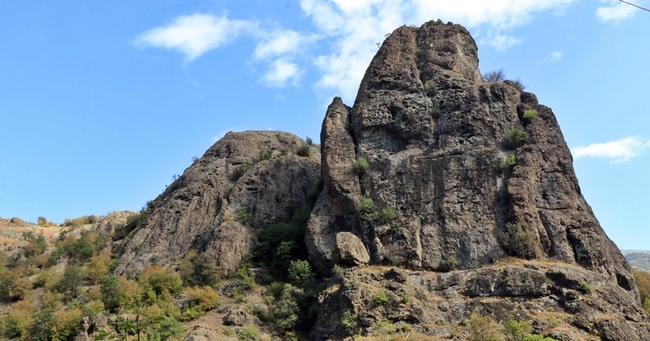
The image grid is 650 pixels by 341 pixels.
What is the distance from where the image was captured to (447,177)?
1522 inches

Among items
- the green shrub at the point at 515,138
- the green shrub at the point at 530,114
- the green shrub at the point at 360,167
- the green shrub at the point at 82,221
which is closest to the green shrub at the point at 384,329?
the green shrub at the point at 360,167

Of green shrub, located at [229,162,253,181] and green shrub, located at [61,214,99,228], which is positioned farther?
green shrub, located at [61,214,99,228]

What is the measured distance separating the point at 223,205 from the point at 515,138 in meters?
23.3

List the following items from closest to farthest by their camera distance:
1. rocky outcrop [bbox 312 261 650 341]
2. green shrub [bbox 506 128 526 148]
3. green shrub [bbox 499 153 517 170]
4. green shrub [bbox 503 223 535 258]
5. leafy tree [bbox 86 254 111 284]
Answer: rocky outcrop [bbox 312 261 650 341], green shrub [bbox 503 223 535 258], green shrub [bbox 499 153 517 170], green shrub [bbox 506 128 526 148], leafy tree [bbox 86 254 111 284]

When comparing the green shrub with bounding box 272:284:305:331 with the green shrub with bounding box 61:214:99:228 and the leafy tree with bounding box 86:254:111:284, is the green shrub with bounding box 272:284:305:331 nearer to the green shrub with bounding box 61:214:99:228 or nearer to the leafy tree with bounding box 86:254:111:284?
the leafy tree with bounding box 86:254:111:284

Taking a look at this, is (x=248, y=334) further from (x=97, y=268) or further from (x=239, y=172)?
(x=239, y=172)

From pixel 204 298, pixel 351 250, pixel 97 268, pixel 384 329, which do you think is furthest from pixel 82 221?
pixel 384 329

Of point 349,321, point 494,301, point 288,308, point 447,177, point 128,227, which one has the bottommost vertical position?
point 349,321

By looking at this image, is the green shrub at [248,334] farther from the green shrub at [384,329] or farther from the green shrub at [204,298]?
the green shrub at [384,329]

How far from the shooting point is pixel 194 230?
47.4m

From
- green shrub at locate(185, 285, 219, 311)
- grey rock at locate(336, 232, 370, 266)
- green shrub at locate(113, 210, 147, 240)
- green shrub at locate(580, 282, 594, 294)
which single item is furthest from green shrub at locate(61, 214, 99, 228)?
green shrub at locate(580, 282, 594, 294)

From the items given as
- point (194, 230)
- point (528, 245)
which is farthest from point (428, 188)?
point (194, 230)

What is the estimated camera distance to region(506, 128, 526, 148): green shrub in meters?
38.9

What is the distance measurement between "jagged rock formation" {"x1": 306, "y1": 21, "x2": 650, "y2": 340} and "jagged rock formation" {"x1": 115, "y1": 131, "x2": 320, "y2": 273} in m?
7.42
